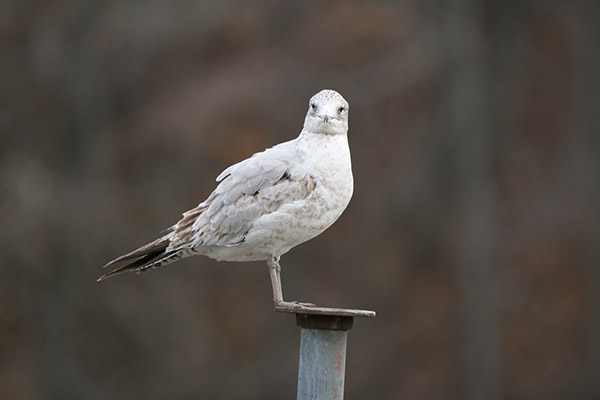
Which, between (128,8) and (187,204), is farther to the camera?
(128,8)

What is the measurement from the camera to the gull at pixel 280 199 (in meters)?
4.15

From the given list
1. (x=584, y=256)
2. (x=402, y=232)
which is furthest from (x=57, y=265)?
(x=584, y=256)

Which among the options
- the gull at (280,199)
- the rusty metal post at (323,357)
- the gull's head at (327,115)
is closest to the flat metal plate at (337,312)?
the rusty metal post at (323,357)

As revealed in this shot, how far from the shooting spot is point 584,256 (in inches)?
488

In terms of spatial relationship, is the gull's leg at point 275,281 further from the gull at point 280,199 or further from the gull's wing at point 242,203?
the gull's wing at point 242,203

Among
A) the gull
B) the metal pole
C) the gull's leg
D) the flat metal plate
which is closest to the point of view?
the flat metal plate

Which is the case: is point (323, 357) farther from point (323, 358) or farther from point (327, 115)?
point (327, 115)

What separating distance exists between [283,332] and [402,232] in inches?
81.9

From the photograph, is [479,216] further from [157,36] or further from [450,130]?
[157,36]

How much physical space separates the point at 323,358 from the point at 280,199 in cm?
75

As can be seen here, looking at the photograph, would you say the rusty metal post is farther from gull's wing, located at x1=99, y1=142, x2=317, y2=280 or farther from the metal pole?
gull's wing, located at x1=99, y1=142, x2=317, y2=280

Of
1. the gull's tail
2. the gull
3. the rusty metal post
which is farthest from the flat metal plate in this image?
the gull's tail

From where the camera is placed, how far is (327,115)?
13.6ft

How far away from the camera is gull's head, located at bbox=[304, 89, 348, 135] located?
4176mm
